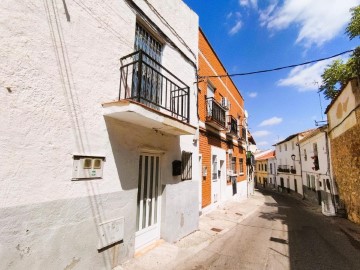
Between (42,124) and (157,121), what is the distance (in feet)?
6.56

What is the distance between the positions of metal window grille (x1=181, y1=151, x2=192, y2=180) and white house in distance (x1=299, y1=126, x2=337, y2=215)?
1036 centimetres

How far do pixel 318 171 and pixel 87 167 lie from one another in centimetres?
2016

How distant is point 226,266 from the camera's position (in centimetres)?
491

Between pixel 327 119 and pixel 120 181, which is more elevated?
pixel 327 119

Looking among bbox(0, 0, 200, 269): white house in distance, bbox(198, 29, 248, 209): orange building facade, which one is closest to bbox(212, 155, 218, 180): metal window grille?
bbox(198, 29, 248, 209): orange building facade

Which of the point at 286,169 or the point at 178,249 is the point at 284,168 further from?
the point at 178,249

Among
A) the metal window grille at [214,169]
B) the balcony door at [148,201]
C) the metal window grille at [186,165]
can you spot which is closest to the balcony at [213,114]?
the metal window grille at [214,169]

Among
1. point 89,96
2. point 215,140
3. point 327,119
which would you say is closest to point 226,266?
point 89,96

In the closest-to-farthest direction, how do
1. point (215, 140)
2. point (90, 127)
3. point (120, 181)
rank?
1. point (90, 127)
2. point (120, 181)
3. point (215, 140)

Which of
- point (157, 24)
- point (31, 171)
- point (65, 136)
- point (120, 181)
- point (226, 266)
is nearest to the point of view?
point (31, 171)

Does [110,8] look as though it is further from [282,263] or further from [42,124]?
[282,263]

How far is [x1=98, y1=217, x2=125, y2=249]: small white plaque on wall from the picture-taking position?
3.98 metres

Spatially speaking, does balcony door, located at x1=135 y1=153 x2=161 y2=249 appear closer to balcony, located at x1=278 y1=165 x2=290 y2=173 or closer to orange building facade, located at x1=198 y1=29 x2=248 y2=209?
orange building facade, located at x1=198 y1=29 x2=248 y2=209

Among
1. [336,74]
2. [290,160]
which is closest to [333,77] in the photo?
[336,74]
